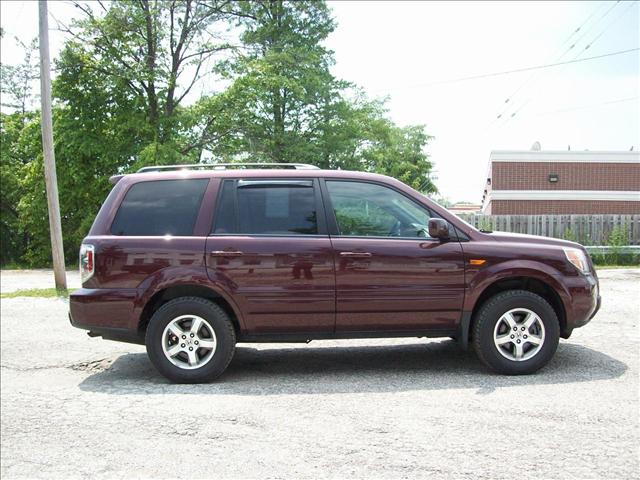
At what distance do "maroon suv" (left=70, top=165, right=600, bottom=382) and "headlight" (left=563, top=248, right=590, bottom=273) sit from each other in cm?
1

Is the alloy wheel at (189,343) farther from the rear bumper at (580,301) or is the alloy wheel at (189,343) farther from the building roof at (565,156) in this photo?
the rear bumper at (580,301)

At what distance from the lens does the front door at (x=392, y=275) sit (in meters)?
4.87

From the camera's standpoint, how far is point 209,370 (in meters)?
4.80

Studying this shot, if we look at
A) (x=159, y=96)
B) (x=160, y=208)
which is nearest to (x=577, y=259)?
(x=160, y=208)

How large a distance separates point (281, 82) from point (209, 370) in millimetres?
13371

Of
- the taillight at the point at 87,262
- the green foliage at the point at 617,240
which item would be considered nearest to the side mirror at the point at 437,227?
the green foliage at the point at 617,240

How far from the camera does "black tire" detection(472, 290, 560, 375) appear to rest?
4.89 m

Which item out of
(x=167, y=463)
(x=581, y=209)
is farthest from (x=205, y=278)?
(x=581, y=209)

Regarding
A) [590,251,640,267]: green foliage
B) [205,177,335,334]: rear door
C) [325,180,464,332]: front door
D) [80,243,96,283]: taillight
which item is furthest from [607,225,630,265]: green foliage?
[80,243,96,283]: taillight

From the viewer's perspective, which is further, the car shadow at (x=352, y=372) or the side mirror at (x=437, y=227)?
the side mirror at (x=437, y=227)

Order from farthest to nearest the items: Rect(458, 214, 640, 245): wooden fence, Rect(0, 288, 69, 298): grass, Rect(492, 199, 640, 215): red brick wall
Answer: Rect(0, 288, 69, 298): grass < Rect(458, 214, 640, 245): wooden fence < Rect(492, 199, 640, 215): red brick wall

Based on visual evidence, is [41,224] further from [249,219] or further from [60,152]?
[249,219]

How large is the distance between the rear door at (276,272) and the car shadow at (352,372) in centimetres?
49

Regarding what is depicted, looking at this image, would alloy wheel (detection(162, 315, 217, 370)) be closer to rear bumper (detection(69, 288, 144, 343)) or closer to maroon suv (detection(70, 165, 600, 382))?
maroon suv (detection(70, 165, 600, 382))
